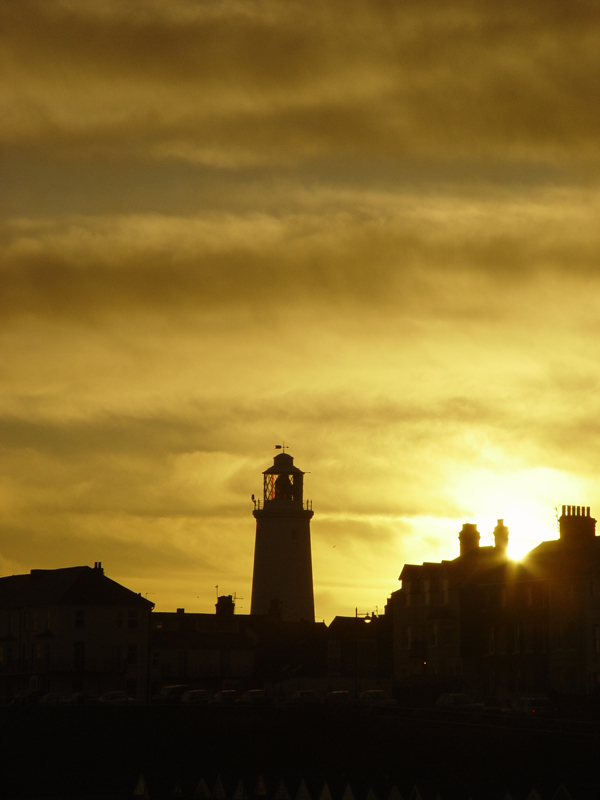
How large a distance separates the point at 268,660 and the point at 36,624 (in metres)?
19.4

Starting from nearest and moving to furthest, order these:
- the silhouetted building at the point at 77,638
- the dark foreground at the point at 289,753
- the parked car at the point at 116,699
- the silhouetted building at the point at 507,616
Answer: the dark foreground at the point at 289,753 < the silhouetted building at the point at 507,616 < the parked car at the point at 116,699 < the silhouetted building at the point at 77,638

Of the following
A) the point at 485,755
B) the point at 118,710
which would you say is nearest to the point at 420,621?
the point at 118,710

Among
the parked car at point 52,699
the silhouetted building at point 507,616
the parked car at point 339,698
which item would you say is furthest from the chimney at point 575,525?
the parked car at point 52,699

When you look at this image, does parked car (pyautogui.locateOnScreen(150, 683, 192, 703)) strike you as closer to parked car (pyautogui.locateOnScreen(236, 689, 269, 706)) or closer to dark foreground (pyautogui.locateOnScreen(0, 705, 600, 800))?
parked car (pyautogui.locateOnScreen(236, 689, 269, 706))

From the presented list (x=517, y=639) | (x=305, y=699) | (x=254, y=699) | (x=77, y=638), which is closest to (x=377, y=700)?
(x=305, y=699)

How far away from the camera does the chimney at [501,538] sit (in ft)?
319

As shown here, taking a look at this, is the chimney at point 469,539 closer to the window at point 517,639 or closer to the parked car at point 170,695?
the window at point 517,639

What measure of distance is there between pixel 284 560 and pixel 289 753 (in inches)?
1518

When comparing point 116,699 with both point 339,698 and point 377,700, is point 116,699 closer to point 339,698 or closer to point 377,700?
point 339,698

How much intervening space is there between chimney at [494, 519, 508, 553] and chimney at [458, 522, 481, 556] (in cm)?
263

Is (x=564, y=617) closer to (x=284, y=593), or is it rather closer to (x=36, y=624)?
(x=284, y=593)

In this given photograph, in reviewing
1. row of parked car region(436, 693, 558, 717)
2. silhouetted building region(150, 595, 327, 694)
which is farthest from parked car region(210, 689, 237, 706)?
row of parked car region(436, 693, 558, 717)

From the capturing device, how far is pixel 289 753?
7200cm

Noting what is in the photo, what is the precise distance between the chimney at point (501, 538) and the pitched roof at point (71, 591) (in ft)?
95.2
